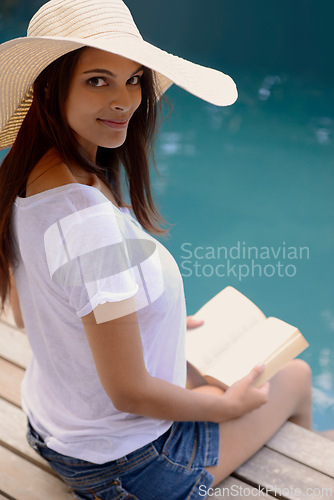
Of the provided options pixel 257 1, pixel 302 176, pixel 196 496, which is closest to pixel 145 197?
pixel 196 496

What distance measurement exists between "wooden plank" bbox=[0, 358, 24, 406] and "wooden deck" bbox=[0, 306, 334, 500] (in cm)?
2

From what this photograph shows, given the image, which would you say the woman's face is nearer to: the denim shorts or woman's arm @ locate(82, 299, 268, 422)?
woman's arm @ locate(82, 299, 268, 422)

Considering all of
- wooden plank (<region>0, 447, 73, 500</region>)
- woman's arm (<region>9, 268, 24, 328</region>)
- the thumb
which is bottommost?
wooden plank (<region>0, 447, 73, 500</region>)

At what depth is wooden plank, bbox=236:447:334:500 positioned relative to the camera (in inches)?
45.6

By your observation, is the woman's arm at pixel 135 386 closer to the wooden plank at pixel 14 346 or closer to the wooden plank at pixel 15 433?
the wooden plank at pixel 15 433

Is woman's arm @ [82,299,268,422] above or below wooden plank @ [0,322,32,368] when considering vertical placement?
above

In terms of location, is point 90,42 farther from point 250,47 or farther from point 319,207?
point 250,47

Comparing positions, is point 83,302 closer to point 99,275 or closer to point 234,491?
point 99,275

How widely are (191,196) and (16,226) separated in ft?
7.77

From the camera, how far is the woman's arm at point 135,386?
0.90 meters

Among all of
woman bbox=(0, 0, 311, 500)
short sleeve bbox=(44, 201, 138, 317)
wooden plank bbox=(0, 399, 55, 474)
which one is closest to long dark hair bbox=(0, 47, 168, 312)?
woman bbox=(0, 0, 311, 500)

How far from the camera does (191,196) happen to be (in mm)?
3297

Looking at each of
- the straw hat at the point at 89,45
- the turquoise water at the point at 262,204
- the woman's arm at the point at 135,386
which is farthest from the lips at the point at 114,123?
the turquoise water at the point at 262,204

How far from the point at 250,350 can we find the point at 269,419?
0.15 m
